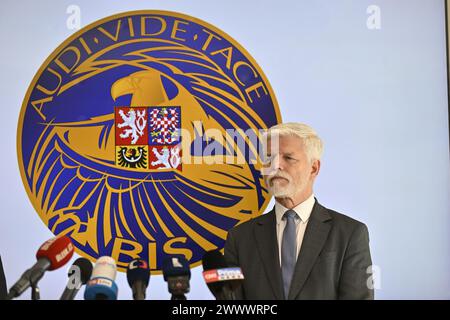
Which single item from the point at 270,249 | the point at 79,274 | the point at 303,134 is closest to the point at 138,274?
the point at 79,274

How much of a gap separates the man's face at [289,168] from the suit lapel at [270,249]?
15cm

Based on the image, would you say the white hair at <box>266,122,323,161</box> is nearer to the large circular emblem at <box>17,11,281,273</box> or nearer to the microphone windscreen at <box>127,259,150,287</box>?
the large circular emblem at <box>17,11,281,273</box>

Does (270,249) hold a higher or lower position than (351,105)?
lower

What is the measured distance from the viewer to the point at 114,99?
3.98 m

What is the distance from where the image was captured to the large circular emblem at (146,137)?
12.9 ft

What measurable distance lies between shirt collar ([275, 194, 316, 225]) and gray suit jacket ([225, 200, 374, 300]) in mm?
32

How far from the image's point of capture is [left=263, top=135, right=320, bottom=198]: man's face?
3131 millimetres

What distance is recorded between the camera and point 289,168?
10.3 ft

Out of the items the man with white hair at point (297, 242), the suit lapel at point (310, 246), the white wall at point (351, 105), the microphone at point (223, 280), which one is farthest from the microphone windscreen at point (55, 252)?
the white wall at point (351, 105)

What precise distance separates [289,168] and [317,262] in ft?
1.72

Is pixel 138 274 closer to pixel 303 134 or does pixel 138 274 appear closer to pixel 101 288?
pixel 101 288

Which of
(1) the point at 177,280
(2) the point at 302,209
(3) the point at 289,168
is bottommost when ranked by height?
(1) the point at 177,280
